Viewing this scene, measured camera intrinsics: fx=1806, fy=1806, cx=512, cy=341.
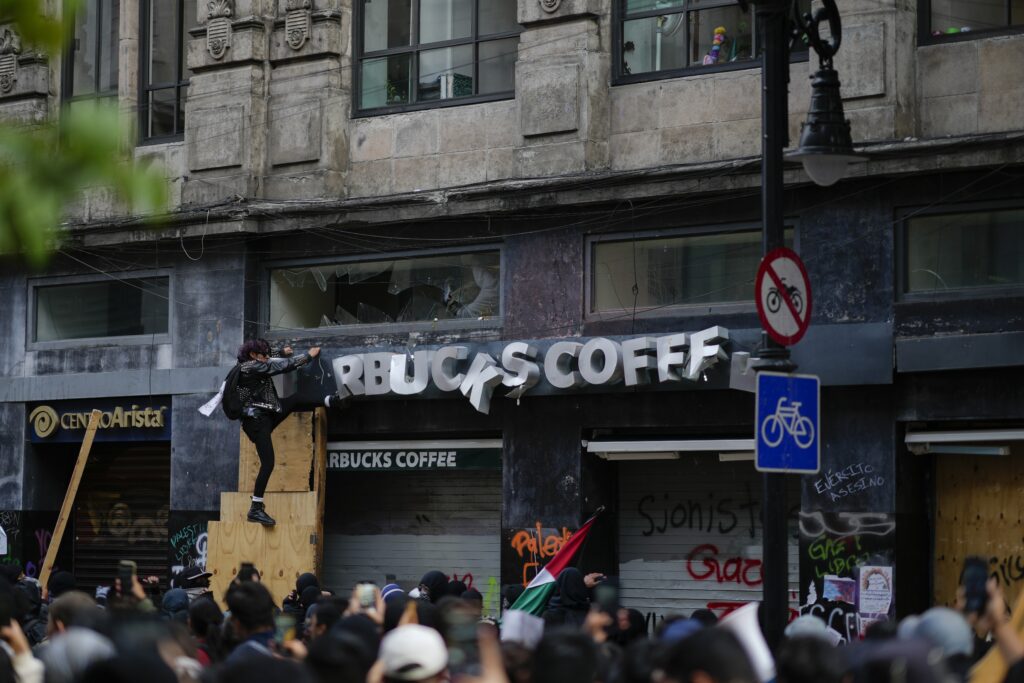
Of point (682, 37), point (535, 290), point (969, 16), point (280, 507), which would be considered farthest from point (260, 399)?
point (969, 16)

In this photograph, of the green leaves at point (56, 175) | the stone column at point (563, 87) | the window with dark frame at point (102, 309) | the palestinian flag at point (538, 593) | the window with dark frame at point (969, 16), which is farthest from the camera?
the window with dark frame at point (102, 309)

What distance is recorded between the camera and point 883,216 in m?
17.2

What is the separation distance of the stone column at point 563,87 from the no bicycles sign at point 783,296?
6303mm

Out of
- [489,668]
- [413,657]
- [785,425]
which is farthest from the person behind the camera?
[785,425]

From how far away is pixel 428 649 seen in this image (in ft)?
23.2

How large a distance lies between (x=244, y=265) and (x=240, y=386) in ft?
5.65

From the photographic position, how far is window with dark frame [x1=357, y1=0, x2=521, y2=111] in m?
19.7

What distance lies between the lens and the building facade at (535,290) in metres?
17.0

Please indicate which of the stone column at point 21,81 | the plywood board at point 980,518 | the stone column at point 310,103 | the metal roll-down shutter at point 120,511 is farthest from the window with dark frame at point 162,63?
the plywood board at point 980,518

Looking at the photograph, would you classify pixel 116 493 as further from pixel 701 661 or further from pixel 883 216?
pixel 701 661

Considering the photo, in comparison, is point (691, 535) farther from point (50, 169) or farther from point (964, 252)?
point (50, 169)

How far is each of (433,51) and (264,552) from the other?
5.88m

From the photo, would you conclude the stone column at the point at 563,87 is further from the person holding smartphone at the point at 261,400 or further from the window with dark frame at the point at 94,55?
the window with dark frame at the point at 94,55

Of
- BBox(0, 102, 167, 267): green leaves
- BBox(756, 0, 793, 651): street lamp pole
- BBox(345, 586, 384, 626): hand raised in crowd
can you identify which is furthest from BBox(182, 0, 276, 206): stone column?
BBox(0, 102, 167, 267): green leaves
